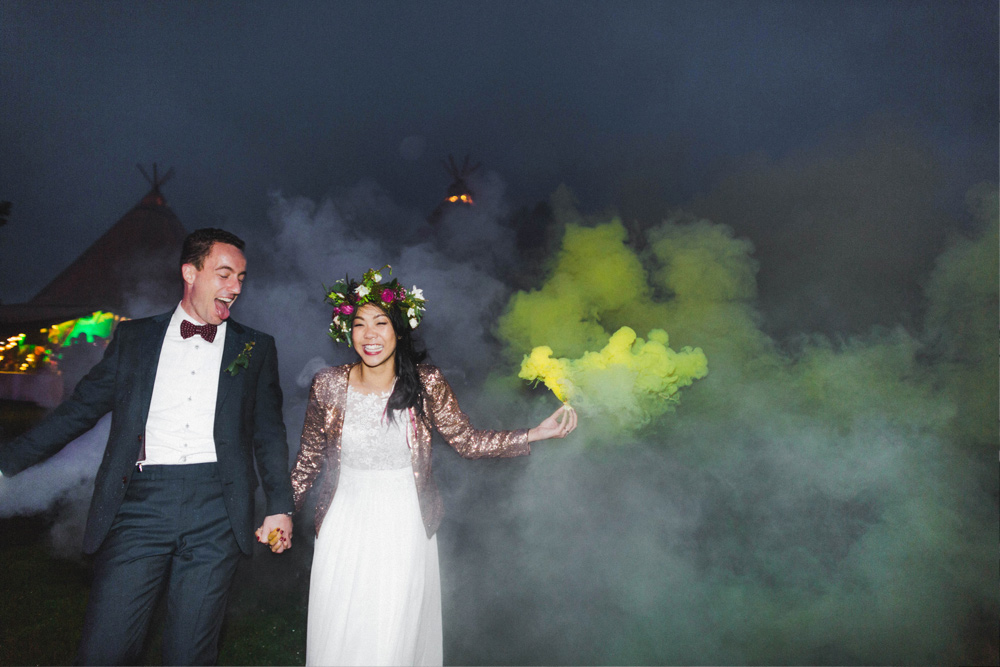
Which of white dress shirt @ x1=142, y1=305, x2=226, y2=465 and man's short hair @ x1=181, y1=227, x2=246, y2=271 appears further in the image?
man's short hair @ x1=181, y1=227, x2=246, y2=271

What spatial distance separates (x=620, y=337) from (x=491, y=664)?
240 centimetres

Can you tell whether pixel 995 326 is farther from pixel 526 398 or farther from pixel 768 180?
pixel 526 398

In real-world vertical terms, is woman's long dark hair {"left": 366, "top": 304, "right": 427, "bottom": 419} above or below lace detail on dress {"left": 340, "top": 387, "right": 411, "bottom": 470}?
above

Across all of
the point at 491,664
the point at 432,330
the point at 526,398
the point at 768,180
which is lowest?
the point at 491,664

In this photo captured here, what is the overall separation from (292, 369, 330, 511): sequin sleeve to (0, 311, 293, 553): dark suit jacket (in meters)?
0.22

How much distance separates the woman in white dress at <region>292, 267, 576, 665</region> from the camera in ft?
8.19

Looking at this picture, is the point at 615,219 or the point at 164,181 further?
the point at 164,181

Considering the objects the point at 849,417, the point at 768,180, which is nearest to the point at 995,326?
the point at 849,417

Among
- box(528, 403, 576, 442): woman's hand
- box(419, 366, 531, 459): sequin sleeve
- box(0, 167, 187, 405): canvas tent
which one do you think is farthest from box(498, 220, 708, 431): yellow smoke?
box(0, 167, 187, 405): canvas tent

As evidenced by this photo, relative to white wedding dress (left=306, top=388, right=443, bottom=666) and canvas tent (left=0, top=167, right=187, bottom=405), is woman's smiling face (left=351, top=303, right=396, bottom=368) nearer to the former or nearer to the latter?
white wedding dress (left=306, top=388, right=443, bottom=666)

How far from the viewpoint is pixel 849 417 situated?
4121 mm

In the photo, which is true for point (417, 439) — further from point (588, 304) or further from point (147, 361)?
point (588, 304)

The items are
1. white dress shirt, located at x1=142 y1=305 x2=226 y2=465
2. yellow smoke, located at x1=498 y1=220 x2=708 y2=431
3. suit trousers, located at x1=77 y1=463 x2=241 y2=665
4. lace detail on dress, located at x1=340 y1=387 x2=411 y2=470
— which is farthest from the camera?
yellow smoke, located at x1=498 y1=220 x2=708 y2=431

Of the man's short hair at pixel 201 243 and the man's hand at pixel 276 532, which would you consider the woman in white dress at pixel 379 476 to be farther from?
the man's short hair at pixel 201 243
